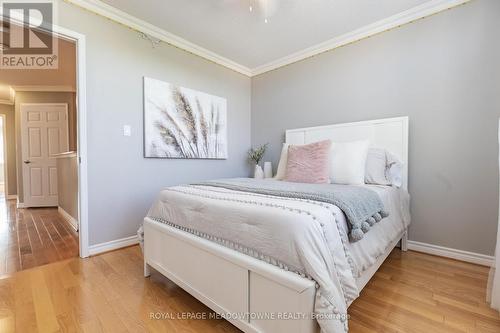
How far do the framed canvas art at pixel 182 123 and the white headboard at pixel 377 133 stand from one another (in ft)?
4.47

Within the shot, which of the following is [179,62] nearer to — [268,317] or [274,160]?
[274,160]

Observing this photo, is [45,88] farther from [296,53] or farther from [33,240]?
[296,53]

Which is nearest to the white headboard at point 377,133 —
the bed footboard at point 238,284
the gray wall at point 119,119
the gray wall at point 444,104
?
the gray wall at point 444,104

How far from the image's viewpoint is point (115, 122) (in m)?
2.37

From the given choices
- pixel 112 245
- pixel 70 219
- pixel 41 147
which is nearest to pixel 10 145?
pixel 41 147

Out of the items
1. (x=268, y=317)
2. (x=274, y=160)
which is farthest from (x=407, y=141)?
Result: (x=268, y=317)

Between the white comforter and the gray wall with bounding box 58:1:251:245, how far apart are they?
136 centimetres

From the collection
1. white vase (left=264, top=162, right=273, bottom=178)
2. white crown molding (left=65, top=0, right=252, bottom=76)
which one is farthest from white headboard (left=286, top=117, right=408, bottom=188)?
white crown molding (left=65, top=0, right=252, bottom=76)

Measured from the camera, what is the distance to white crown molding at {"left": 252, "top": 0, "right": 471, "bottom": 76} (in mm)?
2156

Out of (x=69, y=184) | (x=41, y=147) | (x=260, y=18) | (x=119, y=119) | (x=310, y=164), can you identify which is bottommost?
(x=69, y=184)

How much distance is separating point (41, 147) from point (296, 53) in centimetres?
519

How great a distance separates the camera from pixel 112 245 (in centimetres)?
235

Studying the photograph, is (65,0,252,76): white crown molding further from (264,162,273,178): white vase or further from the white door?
the white door

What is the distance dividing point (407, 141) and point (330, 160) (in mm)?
832
